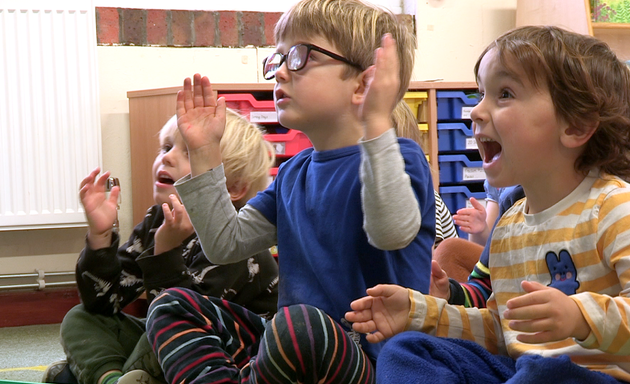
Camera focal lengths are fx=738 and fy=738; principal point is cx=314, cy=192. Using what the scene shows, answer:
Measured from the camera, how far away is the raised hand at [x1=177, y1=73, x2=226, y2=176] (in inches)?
41.8

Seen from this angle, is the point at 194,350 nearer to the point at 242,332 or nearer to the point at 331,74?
the point at 242,332

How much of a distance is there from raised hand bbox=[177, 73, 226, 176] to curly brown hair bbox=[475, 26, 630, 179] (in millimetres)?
421

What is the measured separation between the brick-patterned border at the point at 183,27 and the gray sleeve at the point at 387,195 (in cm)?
202

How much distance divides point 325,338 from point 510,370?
222 millimetres

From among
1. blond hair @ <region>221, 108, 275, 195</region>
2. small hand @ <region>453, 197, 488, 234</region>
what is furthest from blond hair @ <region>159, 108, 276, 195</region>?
small hand @ <region>453, 197, 488, 234</region>

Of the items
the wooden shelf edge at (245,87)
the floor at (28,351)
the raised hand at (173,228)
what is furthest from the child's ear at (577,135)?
the wooden shelf edge at (245,87)

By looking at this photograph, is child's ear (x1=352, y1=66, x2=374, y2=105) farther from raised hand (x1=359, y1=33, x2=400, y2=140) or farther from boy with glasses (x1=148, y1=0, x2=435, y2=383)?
raised hand (x1=359, y1=33, x2=400, y2=140)

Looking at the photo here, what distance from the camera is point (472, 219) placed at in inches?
65.9

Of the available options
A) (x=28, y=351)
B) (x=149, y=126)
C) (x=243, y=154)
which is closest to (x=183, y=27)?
(x=149, y=126)

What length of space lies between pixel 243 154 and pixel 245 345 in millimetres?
468

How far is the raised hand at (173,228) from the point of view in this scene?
4.12ft

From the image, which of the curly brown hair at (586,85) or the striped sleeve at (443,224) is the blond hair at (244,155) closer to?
the striped sleeve at (443,224)

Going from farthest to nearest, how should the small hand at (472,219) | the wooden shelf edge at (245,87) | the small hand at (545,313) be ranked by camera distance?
1. the wooden shelf edge at (245,87)
2. the small hand at (472,219)
3. the small hand at (545,313)

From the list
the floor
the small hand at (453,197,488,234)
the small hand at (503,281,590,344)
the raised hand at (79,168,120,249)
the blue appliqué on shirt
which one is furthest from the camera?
the floor
